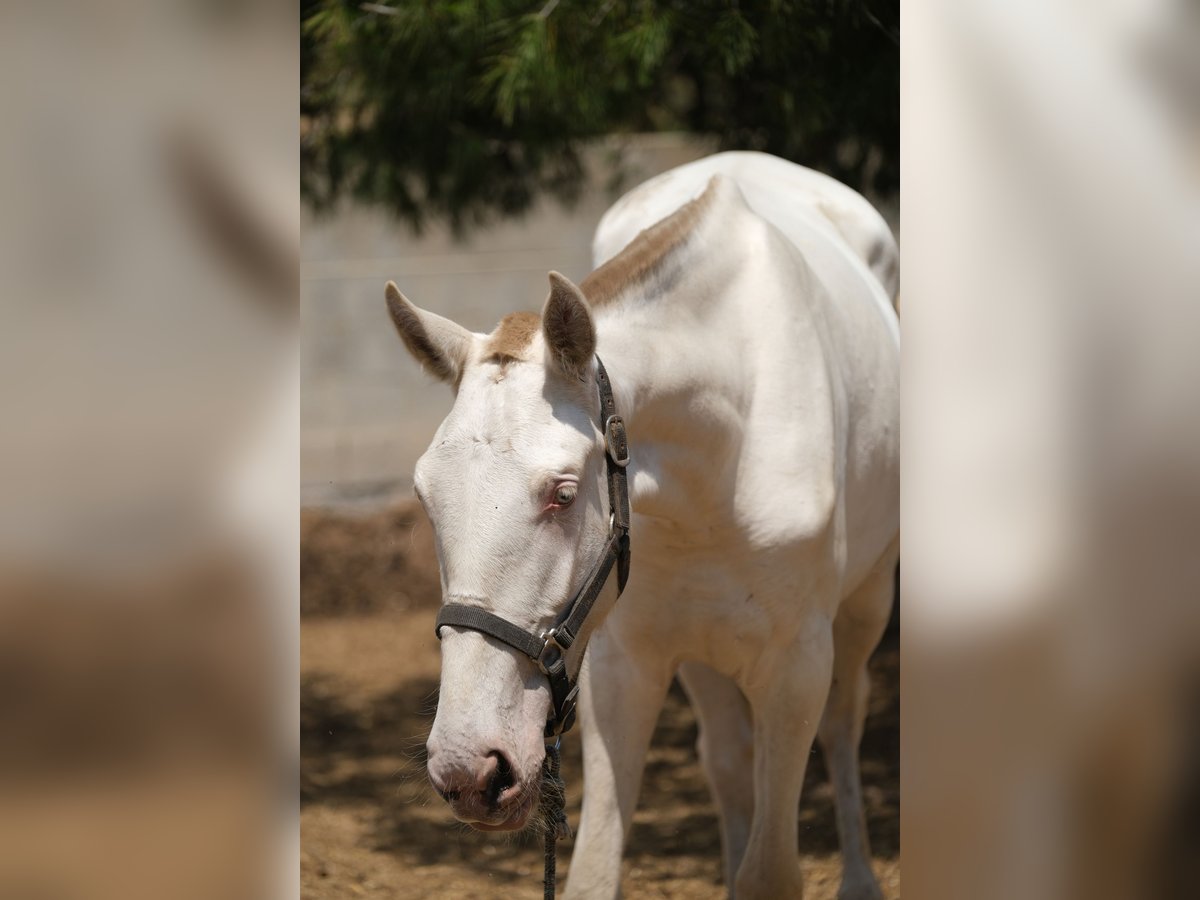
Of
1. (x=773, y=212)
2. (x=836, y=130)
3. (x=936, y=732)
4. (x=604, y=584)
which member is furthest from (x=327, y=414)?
(x=936, y=732)

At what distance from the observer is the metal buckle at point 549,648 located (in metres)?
2.26

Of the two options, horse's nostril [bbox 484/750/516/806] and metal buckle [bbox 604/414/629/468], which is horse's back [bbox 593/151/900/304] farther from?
horse's nostril [bbox 484/750/516/806]

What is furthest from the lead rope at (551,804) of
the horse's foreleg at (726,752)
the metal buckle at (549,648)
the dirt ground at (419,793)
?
the horse's foreleg at (726,752)

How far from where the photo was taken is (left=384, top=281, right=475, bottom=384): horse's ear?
7.99 ft

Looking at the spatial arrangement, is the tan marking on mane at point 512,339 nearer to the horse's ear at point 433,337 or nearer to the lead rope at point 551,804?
the horse's ear at point 433,337

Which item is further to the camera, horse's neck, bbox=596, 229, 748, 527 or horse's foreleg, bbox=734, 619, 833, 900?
horse's foreleg, bbox=734, 619, 833, 900

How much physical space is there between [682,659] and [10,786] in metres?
1.60

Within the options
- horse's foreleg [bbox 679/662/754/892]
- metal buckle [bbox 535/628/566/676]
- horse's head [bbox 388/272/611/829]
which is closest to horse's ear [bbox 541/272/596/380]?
horse's head [bbox 388/272/611/829]

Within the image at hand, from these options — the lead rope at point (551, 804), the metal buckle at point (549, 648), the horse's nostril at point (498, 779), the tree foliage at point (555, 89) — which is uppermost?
the tree foliage at point (555, 89)

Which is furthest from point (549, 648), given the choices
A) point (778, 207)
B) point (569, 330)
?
point (778, 207)

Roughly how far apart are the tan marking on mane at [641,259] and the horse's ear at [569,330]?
323mm

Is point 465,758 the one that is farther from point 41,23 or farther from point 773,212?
point 773,212

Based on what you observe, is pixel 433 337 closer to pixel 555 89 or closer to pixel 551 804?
pixel 551 804

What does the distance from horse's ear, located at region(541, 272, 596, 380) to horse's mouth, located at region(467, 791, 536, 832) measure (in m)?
0.73
